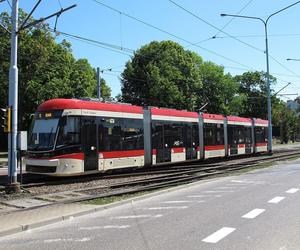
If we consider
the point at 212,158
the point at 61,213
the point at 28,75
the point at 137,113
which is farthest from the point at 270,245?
the point at 28,75

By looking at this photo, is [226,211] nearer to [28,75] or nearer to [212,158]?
[212,158]

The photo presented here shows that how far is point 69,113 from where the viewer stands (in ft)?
59.1

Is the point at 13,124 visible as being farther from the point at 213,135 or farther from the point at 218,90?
the point at 218,90

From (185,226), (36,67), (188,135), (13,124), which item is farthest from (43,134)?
(36,67)

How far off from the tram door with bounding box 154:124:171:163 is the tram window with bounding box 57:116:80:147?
607 centimetres

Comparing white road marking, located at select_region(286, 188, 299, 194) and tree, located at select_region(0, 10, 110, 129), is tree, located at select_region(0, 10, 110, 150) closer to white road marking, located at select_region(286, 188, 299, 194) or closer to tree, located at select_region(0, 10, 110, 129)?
tree, located at select_region(0, 10, 110, 129)

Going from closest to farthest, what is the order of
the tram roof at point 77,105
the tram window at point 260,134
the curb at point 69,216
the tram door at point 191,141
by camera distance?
1. the curb at point 69,216
2. the tram roof at point 77,105
3. the tram door at point 191,141
4. the tram window at point 260,134

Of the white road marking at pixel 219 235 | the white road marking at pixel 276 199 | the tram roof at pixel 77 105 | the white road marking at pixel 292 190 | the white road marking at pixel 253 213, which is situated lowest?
the white road marking at pixel 219 235

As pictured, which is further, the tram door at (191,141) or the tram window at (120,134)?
the tram door at (191,141)

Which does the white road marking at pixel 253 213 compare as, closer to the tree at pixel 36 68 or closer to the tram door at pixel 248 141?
the tram door at pixel 248 141

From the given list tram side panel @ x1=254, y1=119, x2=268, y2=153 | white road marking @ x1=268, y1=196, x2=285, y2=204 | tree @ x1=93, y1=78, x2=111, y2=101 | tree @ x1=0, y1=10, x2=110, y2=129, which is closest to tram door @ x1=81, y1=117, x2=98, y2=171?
white road marking @ x1=268, y1=196, x2=285, y2=204

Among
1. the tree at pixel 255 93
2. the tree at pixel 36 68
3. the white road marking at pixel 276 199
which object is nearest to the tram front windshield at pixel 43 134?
the white road marking at pixel 276 199

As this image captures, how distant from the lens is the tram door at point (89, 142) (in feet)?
60.3

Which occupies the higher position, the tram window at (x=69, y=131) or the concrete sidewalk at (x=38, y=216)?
the tram window at (x=69, y=131)
